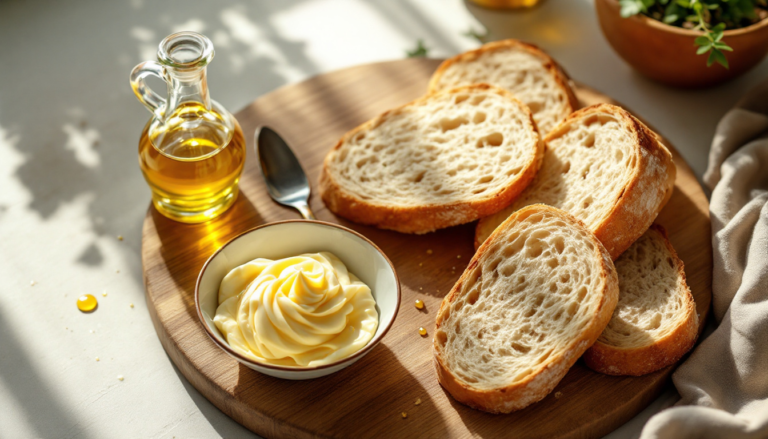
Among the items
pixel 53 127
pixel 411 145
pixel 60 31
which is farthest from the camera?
pixel 60 31

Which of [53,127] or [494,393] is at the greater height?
[494,393]

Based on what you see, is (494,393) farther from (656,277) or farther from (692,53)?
(692,53)

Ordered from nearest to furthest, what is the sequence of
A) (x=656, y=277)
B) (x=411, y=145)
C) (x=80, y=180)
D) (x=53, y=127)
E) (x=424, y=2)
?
(x=656, y=277)
(x=411, y=145)
(x=80, y=180)
(x=53, y=127)
(x=424, y=2)

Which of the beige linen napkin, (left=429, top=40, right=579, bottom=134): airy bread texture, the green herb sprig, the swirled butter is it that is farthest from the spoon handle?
the green herb sprig

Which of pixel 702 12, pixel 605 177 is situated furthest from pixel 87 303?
pixel 702 12

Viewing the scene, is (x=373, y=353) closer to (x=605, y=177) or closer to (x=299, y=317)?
(x=299, y=317)

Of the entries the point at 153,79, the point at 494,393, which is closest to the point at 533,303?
the point at 494,393
